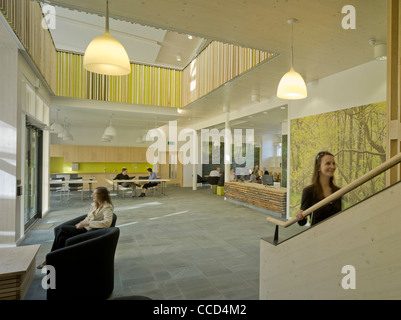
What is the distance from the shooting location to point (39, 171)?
7.51 m

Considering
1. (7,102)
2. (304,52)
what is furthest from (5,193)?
(304,52)

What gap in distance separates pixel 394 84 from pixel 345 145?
2.88 m

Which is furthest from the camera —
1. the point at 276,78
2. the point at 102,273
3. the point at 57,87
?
the point at 57,87

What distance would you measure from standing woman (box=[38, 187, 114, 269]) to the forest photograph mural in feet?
16.4

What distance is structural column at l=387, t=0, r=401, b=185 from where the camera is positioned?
9.16 ft

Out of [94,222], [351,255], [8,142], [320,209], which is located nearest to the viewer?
[351,255]

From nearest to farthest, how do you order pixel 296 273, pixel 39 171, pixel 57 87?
pixel 296 273
pixel 39 171
pixel 57 87

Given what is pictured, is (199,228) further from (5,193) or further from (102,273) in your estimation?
(5,193)

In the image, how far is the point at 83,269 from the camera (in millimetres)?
2674

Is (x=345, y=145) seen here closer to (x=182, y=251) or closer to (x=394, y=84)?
(x=394, y=84)

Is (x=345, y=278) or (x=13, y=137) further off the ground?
(x=13, y=137)

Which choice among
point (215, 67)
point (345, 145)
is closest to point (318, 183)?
point (345, 145)

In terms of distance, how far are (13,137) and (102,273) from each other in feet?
11.0

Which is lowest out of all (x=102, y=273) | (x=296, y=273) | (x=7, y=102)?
(x=102, y=273)
